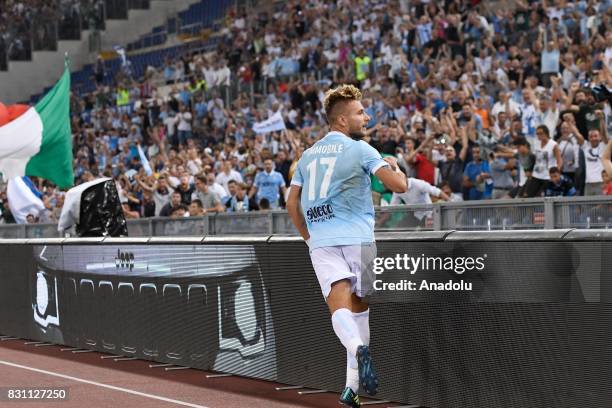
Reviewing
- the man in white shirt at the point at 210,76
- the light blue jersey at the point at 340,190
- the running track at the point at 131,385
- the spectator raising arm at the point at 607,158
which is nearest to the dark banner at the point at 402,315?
the running track at the point at 131,385

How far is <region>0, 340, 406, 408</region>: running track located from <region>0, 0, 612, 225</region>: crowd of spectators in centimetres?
456

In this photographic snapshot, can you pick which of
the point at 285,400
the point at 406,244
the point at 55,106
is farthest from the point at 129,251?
the point at 55,106

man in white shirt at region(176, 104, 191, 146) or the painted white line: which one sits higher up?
man in white shirt at region(176, 104, 191, 146)

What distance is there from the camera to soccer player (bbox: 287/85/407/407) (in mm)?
8141

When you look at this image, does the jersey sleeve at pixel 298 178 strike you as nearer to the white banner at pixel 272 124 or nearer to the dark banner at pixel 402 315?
the dark banner at pixel 402 315

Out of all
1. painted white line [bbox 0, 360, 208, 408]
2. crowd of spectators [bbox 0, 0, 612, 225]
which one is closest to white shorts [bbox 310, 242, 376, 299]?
painted white line [bbox 0, 360, 208, 408]

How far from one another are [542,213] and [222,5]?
2815 centimetres

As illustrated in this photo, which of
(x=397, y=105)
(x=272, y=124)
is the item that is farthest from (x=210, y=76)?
(x=397, y=105)

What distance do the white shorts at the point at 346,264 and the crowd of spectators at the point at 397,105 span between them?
5678 mm

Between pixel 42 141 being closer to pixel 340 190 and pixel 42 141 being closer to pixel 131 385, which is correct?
pixel 131 385

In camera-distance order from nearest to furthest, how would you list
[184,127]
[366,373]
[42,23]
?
[366,373]
[184,127]
[42,23]

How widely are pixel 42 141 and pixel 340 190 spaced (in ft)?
41.2

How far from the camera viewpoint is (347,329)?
26.6 feet

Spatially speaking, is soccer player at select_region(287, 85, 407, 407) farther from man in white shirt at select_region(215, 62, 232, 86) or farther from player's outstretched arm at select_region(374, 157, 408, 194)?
man in white shirt at select_region(215, 62, 232, 86)
